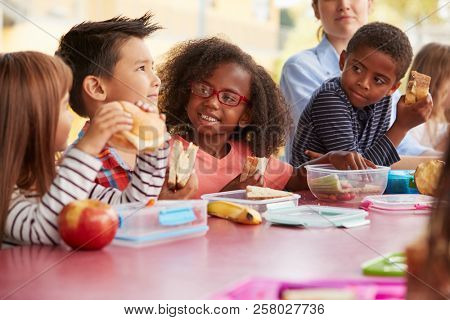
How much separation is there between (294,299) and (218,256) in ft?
0.67

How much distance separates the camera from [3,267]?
914 millimetres

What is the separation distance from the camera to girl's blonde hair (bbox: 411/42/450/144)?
2816 mm

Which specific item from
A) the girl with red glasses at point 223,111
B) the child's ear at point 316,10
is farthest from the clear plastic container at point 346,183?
the child's ear at point 316,10

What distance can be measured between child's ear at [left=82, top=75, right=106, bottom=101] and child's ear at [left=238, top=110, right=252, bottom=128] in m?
0.47

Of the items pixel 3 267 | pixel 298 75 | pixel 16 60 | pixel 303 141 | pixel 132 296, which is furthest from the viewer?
pixel 298 75

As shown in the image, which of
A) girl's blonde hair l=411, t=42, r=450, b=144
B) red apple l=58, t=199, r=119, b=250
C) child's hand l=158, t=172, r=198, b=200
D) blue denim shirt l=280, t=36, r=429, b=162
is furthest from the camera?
girl's blonde hair l=411, t=42, r=450, b=144

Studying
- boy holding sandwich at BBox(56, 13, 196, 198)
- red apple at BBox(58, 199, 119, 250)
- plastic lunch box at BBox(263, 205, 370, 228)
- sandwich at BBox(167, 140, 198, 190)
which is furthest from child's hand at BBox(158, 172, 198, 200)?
red apple at BBox(58, 199, 119, 250)

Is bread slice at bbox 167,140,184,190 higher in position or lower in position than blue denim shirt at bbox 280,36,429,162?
lower

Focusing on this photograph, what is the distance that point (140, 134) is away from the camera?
Result: 1.20 m

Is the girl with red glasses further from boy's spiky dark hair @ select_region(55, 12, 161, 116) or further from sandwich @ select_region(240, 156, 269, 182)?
boy's spiky dark hair @ select_region(55, 12, 161, 116)

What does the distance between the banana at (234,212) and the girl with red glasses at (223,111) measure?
1.52 feet

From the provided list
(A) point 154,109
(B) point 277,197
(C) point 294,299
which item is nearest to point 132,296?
(C) point 294,299

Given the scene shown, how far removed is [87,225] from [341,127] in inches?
47.5

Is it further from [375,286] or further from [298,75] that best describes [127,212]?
[298,75]
